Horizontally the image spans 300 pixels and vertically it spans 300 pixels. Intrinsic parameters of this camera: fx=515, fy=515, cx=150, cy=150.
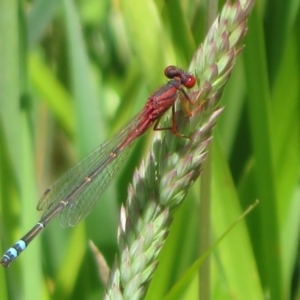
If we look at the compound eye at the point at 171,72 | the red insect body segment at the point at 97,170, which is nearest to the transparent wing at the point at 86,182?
the red insect body segment at the point at 97,170

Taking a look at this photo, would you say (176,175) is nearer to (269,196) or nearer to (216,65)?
(216,65)


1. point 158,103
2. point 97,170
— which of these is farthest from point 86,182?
point 158,103

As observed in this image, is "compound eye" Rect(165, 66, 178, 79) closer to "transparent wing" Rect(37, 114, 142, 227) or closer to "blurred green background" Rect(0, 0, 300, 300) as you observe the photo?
"blurred green background" Rect(0, 0, 300, 300)

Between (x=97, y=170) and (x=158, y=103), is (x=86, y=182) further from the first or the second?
(x=158, y=103)

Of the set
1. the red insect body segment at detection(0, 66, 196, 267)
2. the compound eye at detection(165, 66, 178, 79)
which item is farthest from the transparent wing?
the compound eye at detection(165, 66, 178, 79)

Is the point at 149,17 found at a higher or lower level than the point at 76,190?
higher

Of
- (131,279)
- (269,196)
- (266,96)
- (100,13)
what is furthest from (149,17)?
(100,13)

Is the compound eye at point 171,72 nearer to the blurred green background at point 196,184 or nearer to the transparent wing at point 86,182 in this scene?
the blurred green background at point 196,184
